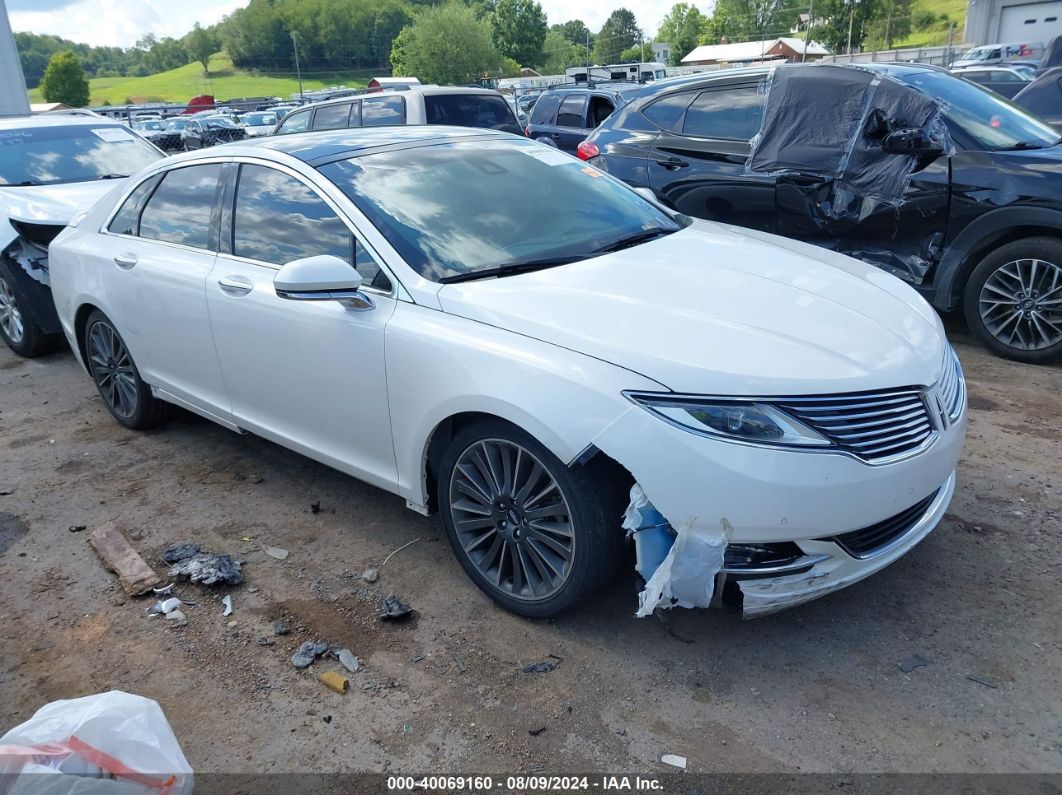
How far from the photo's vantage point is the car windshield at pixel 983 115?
5.64 m

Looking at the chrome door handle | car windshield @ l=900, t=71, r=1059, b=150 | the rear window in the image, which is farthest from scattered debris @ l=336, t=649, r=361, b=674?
the rear window

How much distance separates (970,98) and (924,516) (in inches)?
171

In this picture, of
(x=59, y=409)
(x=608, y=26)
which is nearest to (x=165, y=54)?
(x=608, y=26)

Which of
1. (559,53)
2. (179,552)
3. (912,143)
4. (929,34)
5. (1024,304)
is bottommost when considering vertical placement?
(179,552)

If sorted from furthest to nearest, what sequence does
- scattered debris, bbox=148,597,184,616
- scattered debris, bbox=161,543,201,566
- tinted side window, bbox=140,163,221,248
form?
tinted side window, bbox=140,163,221,248, scattered debris, bbox=161,543,201,566, scattered debris, bbox=148,597,184,616

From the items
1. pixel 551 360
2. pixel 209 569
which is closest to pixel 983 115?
pixel 551 360

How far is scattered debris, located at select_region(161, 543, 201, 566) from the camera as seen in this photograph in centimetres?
369

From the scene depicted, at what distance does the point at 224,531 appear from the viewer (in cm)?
393

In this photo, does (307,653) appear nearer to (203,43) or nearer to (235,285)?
(235,285)

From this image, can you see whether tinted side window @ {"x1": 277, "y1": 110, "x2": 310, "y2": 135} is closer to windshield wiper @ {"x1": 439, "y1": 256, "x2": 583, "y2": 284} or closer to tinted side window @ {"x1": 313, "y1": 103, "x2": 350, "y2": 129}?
tinted side window @ {"x1": 313, "y1": 103, "x2": 350, "y2": 129}

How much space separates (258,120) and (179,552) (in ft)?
121

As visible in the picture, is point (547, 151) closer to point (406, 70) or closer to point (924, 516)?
point (924, 516)

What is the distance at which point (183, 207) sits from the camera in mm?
4371

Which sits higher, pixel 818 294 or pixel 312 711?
pixel 818 294
